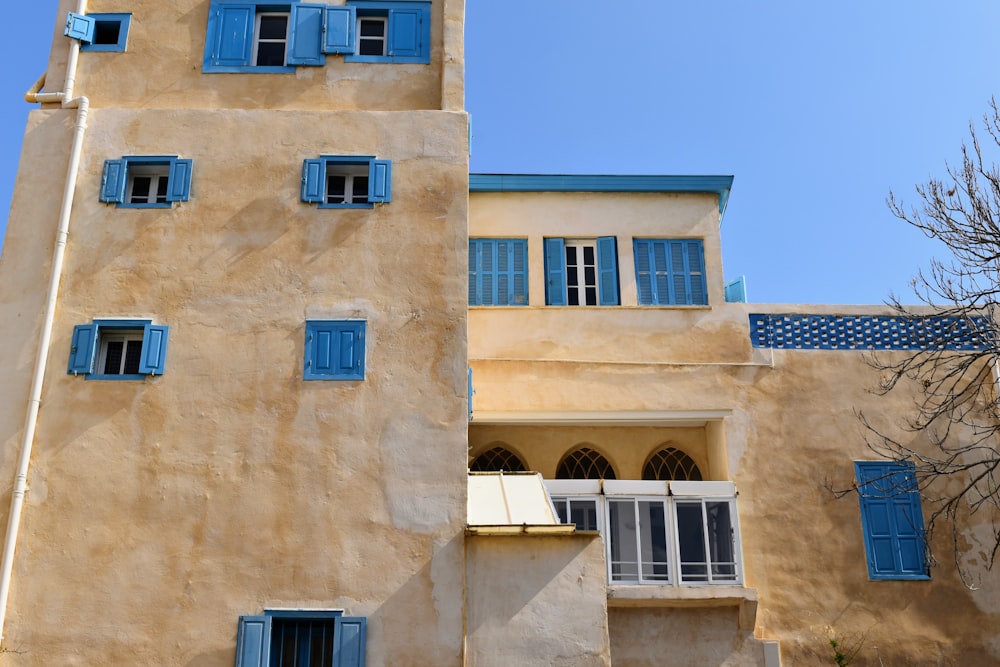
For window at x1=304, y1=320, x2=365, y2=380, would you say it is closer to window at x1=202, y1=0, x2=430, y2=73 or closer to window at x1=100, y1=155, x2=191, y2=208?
window at x1=100, y1=155, x2=191, y2=208

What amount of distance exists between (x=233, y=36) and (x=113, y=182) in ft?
9.07

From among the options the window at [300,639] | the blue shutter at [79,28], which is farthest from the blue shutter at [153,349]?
the blue shutter at [79,28]

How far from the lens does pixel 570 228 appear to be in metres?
18.0

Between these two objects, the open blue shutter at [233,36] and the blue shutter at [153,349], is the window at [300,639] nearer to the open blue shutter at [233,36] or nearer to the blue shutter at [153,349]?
the blue shutter at [153,349]

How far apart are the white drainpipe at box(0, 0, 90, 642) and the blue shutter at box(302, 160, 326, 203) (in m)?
2.98

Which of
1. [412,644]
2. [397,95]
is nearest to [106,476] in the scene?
[412,644]

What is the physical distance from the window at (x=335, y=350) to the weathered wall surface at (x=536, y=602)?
8.47 feet

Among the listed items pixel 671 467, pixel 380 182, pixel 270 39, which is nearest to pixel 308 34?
pixel 270 39

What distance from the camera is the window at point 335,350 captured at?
13656mm

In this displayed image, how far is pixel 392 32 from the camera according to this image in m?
15.7

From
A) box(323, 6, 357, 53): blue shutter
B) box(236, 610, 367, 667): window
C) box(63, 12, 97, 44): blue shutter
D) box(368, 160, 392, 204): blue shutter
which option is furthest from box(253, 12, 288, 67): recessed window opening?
box(236, 610, 367, 667): window

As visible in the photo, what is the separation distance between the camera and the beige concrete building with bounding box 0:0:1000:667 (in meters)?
12.7

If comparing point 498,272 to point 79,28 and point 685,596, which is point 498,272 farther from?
point 79,28

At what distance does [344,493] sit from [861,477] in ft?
25.5
